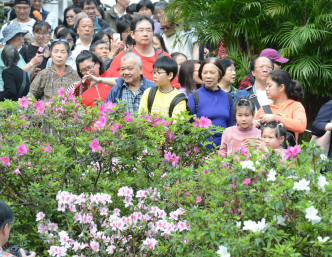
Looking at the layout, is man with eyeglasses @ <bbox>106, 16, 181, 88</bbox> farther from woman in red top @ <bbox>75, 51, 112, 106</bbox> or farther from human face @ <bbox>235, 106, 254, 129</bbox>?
human face @ <bbox>235, 106, 254, 129</bbox>

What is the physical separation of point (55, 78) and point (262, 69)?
2482 millimetres

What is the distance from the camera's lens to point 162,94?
6711 millimetres

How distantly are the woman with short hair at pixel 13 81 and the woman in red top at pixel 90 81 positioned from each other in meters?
1.15

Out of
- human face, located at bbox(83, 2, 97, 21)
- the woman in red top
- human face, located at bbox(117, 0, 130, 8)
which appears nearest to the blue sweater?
the woman in red top

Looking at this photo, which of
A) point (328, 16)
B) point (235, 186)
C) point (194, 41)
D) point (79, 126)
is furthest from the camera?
point (194, 41)

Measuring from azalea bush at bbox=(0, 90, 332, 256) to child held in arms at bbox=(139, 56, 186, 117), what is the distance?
1004mm

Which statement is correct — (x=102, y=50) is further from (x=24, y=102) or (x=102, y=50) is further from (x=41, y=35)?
(x=24, y=102)

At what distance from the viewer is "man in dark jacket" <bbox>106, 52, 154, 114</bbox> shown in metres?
6.95

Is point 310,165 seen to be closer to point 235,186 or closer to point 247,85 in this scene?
point 235,186

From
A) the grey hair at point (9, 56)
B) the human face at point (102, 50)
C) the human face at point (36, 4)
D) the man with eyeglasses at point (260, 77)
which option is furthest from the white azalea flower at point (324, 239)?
the human face at point (36, 4)

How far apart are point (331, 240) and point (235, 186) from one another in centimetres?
71

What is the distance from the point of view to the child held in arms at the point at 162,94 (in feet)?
21.6

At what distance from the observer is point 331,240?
11.8 ft

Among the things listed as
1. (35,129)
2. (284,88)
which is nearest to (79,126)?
(35,129)
